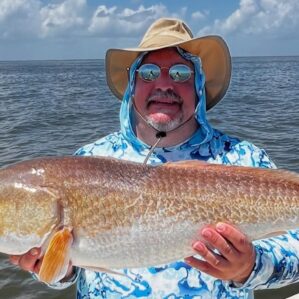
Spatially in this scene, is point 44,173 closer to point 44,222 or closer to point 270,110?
point 44,222

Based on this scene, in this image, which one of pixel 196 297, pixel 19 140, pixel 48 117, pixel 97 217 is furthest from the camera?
pixel 48 117

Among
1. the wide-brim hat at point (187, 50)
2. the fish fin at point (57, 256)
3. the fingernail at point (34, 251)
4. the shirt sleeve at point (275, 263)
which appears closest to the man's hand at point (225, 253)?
the shirt sleeve at point (275, 263)

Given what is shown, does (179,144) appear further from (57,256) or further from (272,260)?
(57,256)

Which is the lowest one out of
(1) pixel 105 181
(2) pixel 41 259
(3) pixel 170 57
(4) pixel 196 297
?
(4) pixel 196 297


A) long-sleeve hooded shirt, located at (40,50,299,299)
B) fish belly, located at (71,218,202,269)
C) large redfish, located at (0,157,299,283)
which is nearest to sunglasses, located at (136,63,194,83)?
long-sleeve hooded shirt, located at (40,50,299,299)

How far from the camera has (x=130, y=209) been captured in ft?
7.98

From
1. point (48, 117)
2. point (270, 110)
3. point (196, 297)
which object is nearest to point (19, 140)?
point (48, 117)

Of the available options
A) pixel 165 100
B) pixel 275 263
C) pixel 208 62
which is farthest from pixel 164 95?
pixel 275 263

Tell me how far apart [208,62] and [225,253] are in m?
1.60

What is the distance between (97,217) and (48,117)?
1789 centimetres

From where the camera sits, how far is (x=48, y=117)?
65.2ft

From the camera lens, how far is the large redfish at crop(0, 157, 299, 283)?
2414mm

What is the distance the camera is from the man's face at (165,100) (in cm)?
313

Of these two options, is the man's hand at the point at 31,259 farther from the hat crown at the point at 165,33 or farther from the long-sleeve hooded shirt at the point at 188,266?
the hat crown at the point at 165,33
